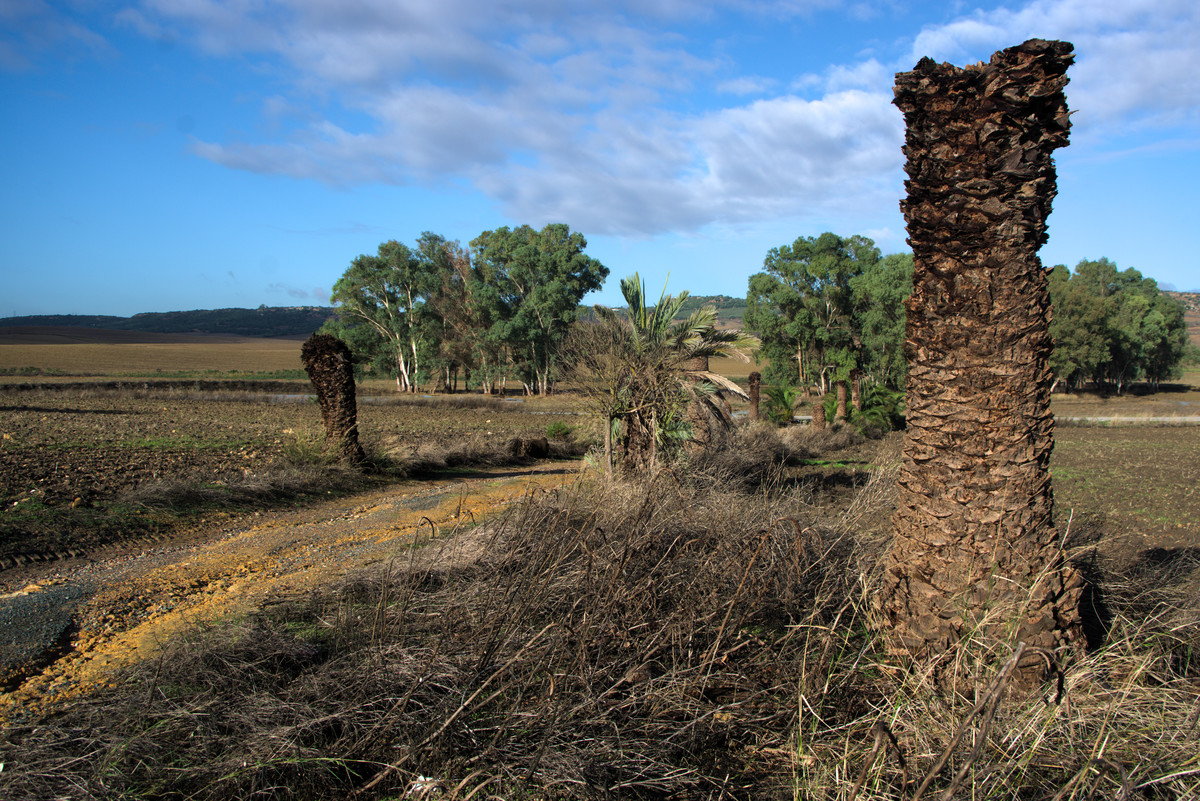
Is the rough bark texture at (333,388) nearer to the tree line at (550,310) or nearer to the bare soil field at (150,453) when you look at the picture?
the bare soil field at (150,453)

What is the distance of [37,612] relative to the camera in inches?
215

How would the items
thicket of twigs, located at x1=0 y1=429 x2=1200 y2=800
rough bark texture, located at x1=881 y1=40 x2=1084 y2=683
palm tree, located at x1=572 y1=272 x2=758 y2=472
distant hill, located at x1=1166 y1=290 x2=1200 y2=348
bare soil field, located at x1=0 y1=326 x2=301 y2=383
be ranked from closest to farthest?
thicket of twigs, located at x1=0 y1=429 x2=1200 y2=800 → rough bark texture, located at x1=881 y1=40 x2=1084 y2=683 → palm tree, located at x1=572 y1=272 x2=758 y2=472 → bare soil field, located at x1=0 y1=326 x2=301 y2=383 → distant hill, located at x1=1166 y1=290 x2=1200 y2=348

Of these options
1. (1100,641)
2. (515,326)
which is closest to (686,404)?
(1100,641)

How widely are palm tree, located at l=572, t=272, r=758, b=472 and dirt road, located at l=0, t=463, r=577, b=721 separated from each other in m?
2.39

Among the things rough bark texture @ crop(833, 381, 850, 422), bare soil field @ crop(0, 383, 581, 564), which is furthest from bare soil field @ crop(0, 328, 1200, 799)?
rough bark texture @ crop(833, 381, 850, 422)

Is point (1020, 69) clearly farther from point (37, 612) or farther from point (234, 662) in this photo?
point (37, 612)

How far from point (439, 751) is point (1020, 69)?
4.55 meters

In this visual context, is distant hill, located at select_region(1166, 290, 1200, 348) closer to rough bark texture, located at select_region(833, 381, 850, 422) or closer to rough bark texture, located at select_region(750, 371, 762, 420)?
rough bark texture, located at select_region(833, 381, 850, 422)

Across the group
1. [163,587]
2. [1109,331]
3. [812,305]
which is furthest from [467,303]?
[1109,331]

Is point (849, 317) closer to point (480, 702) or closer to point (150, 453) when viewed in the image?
point (150, 453)

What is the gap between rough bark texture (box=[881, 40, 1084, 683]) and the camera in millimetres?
3604

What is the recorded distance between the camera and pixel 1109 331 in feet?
173

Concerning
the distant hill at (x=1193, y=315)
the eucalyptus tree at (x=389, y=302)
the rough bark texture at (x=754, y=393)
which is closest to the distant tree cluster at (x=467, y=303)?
the eucalyptus tree at (x=389, y=302)

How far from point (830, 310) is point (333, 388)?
44.3 m
